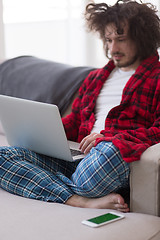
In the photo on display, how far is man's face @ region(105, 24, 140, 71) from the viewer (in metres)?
1.93

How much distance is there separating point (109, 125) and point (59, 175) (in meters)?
0.30

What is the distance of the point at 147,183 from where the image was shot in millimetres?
1461

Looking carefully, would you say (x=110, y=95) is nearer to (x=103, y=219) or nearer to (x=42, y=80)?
(x=42, y=80)

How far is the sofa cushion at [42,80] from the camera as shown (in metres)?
2.23

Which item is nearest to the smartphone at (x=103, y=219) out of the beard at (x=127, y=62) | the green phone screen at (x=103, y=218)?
the green phone screen at (x=103, y=218)

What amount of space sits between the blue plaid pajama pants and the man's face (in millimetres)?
496

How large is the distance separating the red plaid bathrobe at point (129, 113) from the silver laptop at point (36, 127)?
15 centimetres

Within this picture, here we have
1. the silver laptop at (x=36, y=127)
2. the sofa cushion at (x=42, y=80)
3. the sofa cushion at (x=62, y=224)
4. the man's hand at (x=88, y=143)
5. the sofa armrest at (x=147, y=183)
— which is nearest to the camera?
the sofa cushion at (x=62, y=224)

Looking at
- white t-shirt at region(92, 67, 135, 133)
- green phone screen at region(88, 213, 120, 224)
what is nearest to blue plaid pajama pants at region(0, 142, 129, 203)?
green phone screen at region(88, 213, 120, 224)

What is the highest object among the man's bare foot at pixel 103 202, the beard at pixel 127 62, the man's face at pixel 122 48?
the man's face at pixel 122 48

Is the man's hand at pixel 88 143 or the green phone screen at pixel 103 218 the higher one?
the man's hand at pixel 88 143

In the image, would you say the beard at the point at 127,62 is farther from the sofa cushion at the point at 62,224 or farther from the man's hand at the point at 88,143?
the sofa cushion at the point at 62,224

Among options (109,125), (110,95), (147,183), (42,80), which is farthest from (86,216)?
(42,80)

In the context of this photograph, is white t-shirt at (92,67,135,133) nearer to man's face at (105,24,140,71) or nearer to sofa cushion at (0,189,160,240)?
man's face at (105,24,140,71)
